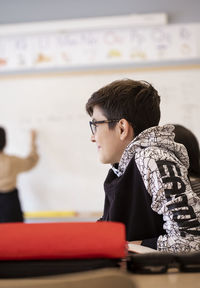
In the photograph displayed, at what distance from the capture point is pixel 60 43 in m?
2.89

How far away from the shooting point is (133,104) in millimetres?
1182

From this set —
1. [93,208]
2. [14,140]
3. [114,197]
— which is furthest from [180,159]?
[14,140]

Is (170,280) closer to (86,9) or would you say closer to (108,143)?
(108,143)

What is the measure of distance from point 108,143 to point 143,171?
0.82ft

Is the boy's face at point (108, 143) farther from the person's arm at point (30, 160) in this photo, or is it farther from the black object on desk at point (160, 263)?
the person's arm at point (30, 160)

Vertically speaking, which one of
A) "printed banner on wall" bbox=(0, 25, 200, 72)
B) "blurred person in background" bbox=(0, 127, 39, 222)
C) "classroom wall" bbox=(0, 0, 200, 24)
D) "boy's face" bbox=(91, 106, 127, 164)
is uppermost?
"classroom wall" bbox=(0, 0, 200, 24)

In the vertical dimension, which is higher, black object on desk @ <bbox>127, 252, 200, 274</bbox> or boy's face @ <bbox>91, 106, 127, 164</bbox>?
boy's face @ <bbox>91, 106, 127, 164</bbox>

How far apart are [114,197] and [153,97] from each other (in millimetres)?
344

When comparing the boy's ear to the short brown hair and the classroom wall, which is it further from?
the classroom wall

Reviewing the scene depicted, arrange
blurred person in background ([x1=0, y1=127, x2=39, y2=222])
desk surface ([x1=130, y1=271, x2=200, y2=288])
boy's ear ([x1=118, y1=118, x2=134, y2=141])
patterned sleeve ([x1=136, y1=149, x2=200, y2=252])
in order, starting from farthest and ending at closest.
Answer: blurred person in background ([x1=0, y1=127, x2=39, y2=222]) → boy's ear ([x1=118, y1=118, x2=134, y2=141]) → patterned sleeve ([x1=136, y1=149, x2=200, y2=252]) → desk surface ([x1=130, y1=271, x2=200, y2=288])

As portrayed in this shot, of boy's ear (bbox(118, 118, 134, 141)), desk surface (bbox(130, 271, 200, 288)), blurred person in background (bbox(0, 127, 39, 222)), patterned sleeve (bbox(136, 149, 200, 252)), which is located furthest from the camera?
blurred person in background (bbox(0, 127, 39, 222))

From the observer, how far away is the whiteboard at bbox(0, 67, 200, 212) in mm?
2750

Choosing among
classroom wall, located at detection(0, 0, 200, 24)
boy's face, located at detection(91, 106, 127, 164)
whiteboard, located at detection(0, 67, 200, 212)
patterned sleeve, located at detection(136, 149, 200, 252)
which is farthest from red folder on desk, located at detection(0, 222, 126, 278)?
classroom wall, located at detection(0, 0, 200, 24)

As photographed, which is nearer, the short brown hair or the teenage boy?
the teenage boy
